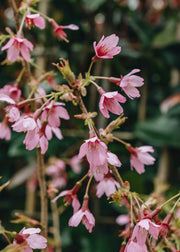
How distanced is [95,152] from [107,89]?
76cm

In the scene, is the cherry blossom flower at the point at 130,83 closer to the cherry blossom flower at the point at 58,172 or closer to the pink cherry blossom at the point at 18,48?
the pink cherry blossom at the point at 18,48

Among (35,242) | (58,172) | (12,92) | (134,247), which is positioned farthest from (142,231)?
(58,172)

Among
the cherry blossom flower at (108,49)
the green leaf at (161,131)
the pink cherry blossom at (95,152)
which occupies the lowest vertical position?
the pink cherry blossom at (95,152)

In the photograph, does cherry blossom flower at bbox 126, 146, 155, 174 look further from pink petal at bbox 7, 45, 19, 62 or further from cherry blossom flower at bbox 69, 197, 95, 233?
pink petal at bbox 7, 45, 19, 62

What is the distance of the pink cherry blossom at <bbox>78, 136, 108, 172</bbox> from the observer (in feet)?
1.10

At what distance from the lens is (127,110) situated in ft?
3.68

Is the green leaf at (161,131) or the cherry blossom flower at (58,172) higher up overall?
the green leaf at (161,131)

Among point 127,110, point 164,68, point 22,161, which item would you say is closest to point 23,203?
point 22,161

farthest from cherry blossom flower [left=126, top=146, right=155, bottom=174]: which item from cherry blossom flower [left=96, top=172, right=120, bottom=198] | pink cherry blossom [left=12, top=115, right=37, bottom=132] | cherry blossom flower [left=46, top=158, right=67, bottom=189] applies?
cherry blossom flower [left=46, top=158, right=67, bottom=189]

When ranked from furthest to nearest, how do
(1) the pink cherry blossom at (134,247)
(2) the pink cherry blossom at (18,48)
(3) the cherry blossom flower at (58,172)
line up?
(3) the cherry blossom flower at (58,172)
(2) the pink cherry blossom at (18,48)
(1) the pink cherry blossom at (134,247)

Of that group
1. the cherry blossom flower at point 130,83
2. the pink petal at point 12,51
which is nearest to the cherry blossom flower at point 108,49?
the cherry blossom flower at point 130,83

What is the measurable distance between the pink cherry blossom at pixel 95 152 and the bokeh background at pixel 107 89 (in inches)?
24.0

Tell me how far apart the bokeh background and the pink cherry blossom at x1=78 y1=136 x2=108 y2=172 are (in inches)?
24.0

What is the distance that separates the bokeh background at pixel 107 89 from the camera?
102 centimetres
